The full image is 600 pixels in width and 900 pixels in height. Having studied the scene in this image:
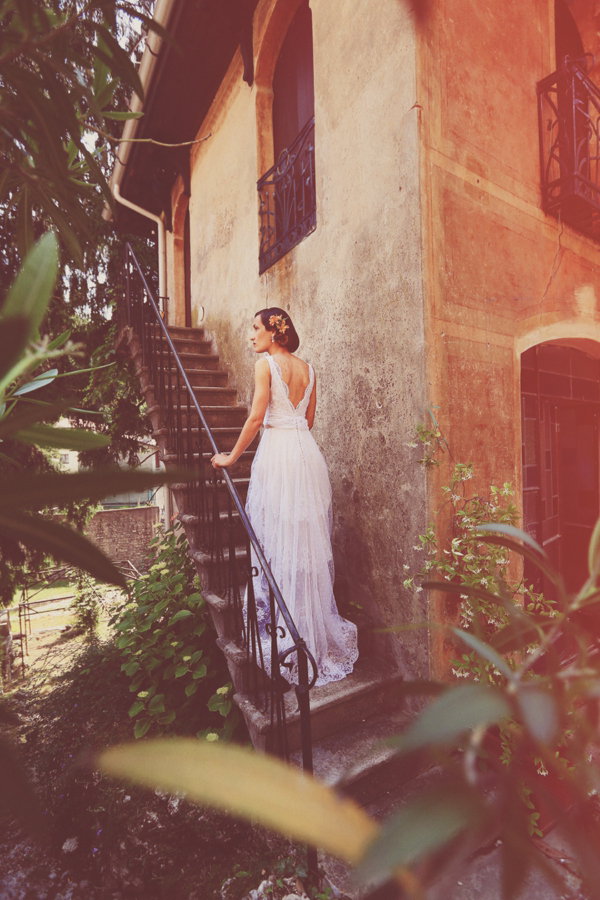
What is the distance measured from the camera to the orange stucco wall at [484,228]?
2.79 metres

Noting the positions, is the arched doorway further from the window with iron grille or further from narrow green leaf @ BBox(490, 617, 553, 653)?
narrow green leaf @ BBox(490, 617, 553, 653)

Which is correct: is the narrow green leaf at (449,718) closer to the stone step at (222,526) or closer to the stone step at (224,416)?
the stone step at (222,526)

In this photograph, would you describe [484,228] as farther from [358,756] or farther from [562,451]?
[358,756]

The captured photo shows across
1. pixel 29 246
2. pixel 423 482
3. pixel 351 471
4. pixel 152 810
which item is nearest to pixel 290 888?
pixel 152 810

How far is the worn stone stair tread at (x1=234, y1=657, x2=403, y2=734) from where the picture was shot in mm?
2461

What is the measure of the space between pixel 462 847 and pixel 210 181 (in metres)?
7.12

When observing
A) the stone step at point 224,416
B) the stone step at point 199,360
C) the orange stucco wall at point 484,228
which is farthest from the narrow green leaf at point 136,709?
the stone step at point 199,360

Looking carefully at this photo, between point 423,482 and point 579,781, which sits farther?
point 423,482

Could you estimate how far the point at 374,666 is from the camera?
305cm

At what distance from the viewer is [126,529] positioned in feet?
63.3

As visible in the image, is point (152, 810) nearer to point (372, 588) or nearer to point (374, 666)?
point (374, 666)

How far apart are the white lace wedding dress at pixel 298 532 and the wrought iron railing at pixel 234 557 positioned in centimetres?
12

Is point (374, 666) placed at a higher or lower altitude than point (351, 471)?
lower

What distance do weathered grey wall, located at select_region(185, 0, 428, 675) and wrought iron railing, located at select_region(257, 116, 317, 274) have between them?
0.24 m
